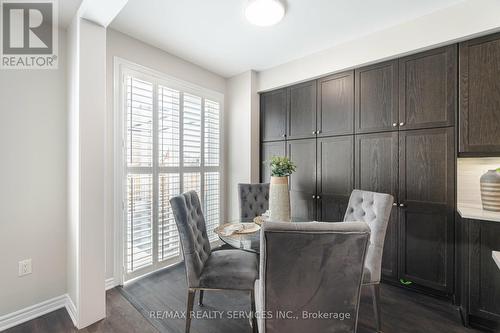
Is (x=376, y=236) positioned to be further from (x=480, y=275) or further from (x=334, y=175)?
(x=334, y=175)

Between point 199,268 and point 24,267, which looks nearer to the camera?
point 199,268

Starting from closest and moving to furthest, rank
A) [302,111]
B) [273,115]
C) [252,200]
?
1. [252,200]
2. [302,111]
3. [273,115]

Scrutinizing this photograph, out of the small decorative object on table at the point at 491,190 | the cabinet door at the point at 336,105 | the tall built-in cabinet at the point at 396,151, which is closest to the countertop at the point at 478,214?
the small decorative object on table at the point at 491,190

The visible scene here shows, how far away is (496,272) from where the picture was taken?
173cm

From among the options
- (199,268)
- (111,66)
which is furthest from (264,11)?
(199,268)

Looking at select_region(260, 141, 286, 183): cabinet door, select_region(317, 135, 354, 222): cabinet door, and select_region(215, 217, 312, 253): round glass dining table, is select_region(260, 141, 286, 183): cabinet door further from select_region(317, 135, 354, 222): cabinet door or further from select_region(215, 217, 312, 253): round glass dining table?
select_region(215, 217, 312, 253): round glass dining table

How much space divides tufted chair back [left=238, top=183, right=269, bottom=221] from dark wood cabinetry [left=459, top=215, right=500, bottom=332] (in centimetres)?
190

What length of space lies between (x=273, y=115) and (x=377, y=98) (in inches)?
53.4

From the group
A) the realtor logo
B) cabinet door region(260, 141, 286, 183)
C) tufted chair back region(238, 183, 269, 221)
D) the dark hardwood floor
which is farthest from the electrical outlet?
cabinet door region(260, 141, 286, 183)

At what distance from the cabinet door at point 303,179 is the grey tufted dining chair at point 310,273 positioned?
1865mm

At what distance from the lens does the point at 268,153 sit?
3.44 m

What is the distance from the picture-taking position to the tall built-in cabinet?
2.15 m

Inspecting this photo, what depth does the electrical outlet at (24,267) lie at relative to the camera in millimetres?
1931

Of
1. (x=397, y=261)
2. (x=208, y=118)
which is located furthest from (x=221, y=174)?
(x=397, y=261)
